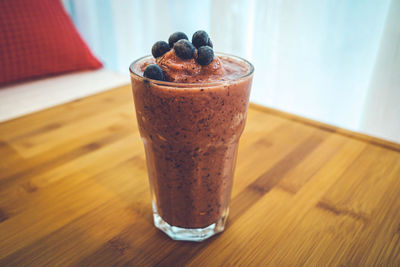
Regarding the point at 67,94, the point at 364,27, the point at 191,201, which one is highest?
the point at 364,27

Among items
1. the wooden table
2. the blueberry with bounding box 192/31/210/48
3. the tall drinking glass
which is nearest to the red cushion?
the wooden table

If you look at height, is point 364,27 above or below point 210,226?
above

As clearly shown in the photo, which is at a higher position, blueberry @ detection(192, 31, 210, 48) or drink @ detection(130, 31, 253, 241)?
blueberry @ detection(192, 31, 210, 48)

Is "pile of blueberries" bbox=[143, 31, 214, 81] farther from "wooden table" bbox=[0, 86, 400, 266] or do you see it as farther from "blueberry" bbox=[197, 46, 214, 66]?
"wooden table" bbox=[0, 86, 400, 266]

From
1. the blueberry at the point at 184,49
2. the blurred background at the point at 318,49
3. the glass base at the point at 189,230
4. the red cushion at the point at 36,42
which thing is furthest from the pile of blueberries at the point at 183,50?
the red cushion at the point at 36,42

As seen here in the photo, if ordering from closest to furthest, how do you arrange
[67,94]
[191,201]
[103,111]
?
[191,201] < [103,111] < [67,94]

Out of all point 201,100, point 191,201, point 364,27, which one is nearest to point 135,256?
point 191,201

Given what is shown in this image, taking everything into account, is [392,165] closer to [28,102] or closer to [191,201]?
[191,201]

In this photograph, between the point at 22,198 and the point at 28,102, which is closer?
the point at 22,198
